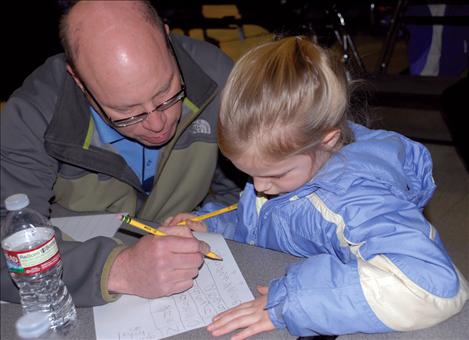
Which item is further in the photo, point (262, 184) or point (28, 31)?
point (28, 31)

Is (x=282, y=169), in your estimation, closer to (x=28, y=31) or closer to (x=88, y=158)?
(x=88, y=158)

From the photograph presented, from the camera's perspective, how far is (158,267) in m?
1.15

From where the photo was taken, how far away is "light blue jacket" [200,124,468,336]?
0.93 meters

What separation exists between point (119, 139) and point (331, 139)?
720 mm

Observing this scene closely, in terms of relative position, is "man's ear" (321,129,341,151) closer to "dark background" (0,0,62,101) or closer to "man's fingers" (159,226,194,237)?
"man's fingers" (159,226,194,237)

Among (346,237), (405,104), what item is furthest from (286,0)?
(346,237)

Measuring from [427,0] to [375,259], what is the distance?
373cm

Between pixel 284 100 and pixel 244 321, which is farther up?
pixel 284 100

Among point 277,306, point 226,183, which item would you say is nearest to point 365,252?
point 277,306

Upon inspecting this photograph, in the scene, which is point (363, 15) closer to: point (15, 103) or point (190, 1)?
point (190, 1)

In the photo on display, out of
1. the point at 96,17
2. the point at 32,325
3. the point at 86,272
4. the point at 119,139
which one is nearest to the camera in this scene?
the point at 32,325

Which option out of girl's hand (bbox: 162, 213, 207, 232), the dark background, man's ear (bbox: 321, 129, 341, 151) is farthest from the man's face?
the dark background

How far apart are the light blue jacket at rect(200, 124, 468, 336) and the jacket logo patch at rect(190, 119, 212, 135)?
0.54m

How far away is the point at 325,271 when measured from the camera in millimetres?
992
